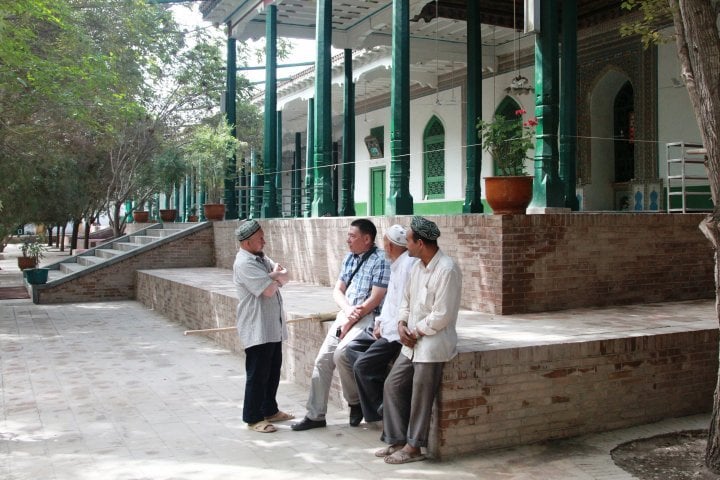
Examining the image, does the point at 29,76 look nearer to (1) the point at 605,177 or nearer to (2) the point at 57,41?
(2) the point at 57,41

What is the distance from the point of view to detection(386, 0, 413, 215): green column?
9.92 metres

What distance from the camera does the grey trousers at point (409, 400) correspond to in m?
4.96

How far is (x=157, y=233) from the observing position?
18656 millimetres

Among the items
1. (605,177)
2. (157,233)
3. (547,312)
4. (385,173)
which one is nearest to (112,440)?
(547,312)

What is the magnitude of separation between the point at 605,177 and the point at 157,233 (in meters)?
10.7

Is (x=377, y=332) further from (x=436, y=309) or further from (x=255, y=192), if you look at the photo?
(x=255, y=192)

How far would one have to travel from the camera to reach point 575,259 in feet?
25.1

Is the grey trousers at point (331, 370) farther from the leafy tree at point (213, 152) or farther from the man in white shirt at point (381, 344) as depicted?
the leafy tree at point (213, 152)

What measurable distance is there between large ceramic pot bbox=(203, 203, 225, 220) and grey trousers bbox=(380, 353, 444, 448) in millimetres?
12211

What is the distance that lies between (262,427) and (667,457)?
2.96m

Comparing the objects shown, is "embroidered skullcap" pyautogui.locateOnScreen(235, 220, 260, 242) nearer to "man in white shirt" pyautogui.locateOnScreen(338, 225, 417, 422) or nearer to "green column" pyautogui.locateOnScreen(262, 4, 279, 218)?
"man in white shirt" pyautogui.locateOnScreen(338, 225, 417, 422)

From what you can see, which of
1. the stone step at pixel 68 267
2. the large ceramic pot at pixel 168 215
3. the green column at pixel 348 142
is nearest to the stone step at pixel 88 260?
the stone step at pixel 68 267

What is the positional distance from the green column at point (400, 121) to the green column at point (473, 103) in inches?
91.2

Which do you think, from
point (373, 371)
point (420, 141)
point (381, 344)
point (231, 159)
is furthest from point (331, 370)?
point (420, 141)
